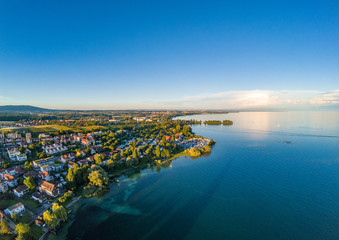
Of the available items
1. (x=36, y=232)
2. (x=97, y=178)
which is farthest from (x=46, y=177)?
(x=36, y=232)

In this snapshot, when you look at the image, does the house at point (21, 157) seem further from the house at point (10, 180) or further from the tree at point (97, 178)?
the tree at point (97, 178)

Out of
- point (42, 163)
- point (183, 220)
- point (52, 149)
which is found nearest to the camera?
point (183, 220)

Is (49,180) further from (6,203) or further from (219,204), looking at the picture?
(219,204)

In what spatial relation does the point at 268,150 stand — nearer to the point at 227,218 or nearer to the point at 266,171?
the point at 266,171

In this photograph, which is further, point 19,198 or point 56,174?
point 56,174

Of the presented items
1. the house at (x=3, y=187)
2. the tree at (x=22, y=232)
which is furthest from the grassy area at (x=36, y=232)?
the house at (x=3, y=187)

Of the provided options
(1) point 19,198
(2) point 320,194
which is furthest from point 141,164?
(2) point 320,194
